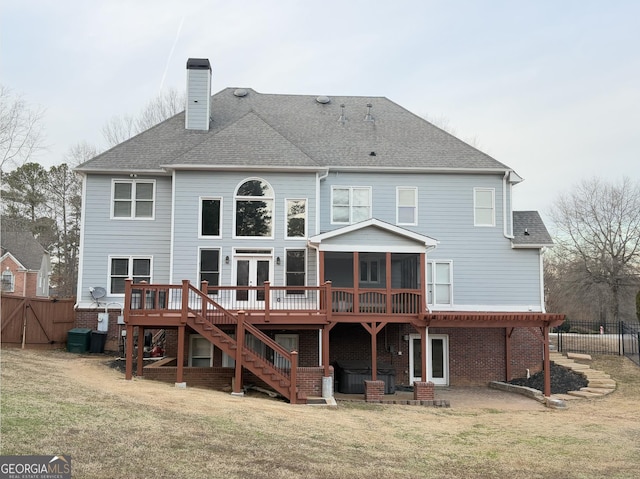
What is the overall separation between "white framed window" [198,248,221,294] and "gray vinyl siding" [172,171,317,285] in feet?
0.52

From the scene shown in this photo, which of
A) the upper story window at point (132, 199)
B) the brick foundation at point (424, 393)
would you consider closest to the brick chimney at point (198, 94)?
the upper story window at point (132, 199)

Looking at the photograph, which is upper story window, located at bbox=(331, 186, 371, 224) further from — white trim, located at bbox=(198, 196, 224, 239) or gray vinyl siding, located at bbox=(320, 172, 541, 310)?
white trim, located at bbox=(198, 196, 224, 239)

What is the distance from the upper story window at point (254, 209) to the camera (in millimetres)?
19688

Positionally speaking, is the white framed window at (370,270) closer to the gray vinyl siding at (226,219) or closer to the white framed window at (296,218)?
the gray vinyl siding at (226,219)

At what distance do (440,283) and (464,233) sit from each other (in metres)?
2.06

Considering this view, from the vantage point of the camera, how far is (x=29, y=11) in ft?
48.1

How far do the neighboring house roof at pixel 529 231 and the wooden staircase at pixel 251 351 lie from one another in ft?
34.1

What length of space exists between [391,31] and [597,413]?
42.0 ft

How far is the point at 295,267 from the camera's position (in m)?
19.7

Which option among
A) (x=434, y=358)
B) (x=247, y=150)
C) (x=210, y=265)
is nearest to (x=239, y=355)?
(x=210, y=265)

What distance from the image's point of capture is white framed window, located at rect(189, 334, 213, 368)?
19.9 m

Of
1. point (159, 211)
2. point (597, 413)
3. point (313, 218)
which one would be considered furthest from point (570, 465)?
point (159, 211)

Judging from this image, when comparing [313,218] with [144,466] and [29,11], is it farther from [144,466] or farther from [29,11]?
[144,466]

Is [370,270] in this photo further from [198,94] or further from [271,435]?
[271,435]
